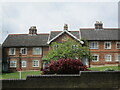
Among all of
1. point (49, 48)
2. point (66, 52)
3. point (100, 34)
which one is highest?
point (100, 34)

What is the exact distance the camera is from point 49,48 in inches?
1260

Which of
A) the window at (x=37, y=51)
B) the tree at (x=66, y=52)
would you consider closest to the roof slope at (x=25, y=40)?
the window at (x=37, y=51)

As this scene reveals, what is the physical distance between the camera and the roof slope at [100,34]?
3262cm

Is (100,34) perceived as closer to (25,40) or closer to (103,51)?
(103,51)

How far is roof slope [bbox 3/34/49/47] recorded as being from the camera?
33500 mm

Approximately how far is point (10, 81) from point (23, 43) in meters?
24.8

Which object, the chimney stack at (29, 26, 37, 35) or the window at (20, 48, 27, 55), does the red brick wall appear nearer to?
the chimney stack at (29, 26, 37, 35)

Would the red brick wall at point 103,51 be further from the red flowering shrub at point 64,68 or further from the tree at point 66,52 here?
the red flowering shrub at point 64,68

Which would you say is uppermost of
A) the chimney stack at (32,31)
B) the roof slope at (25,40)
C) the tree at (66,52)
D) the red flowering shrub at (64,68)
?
the chimney stack at (32,31)

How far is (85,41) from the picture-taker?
1231 inches

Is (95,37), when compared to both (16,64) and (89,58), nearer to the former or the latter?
(89,58)

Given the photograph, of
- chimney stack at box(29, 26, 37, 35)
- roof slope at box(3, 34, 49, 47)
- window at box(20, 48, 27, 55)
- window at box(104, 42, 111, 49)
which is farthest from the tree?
chimney stack at box(29, 26, 37, 35)

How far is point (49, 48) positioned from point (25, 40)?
6333mm

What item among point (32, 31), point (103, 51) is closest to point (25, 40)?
point (32, 31)
